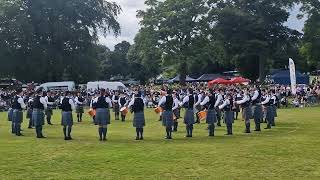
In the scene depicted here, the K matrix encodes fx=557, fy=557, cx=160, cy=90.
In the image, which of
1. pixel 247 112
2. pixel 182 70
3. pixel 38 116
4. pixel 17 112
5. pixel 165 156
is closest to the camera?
pixel 165 156

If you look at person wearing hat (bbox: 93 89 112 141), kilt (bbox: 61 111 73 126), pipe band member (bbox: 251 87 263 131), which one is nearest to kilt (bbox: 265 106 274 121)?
pipe band member (bbox: 251 87 263 131)

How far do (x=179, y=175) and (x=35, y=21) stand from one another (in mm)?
49395

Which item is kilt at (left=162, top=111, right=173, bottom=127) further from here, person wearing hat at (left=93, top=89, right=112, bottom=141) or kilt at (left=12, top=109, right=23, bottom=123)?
kilt at (left=12, top=109, right=23, bottom=123)

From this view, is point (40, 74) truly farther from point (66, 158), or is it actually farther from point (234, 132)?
point (66, 158)

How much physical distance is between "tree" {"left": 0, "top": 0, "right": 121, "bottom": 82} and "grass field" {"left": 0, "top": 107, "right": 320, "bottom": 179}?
36301 millimetres

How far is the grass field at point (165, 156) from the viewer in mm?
12031

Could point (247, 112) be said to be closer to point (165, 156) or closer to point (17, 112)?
point (165, 156)

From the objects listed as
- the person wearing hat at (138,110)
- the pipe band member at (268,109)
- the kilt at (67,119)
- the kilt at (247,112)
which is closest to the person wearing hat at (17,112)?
the kilt at (67,119)

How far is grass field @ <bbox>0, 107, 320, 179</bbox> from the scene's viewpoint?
12031 mm

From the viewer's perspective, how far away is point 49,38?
59.2m

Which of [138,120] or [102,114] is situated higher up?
[102,114]

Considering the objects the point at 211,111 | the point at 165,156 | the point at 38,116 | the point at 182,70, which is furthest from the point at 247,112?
the point at 182,70

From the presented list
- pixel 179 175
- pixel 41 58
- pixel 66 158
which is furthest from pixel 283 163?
pixel 41 58

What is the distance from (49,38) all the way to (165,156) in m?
46.7
